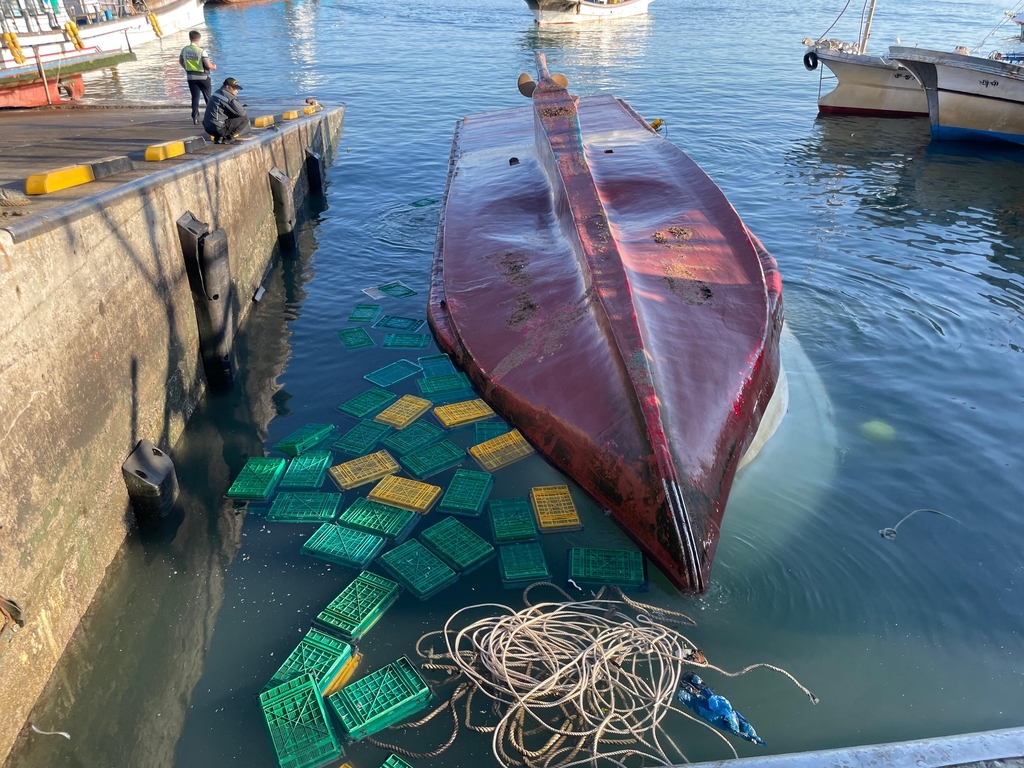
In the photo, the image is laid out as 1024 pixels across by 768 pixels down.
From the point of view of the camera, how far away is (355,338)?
9703 mm

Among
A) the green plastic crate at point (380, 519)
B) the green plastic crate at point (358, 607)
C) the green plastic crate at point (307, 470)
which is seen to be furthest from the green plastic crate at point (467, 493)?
the green plastic crate at point (307, 470)

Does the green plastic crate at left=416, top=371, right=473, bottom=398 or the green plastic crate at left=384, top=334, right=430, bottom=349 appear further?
the green plastic crate at left=384, top=334, right=430, bottom=349

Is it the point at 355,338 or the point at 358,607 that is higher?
the point at 355,338

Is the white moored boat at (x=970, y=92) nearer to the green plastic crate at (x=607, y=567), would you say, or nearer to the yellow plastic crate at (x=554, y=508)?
the yellow plastic crate at (x=554, y=508)

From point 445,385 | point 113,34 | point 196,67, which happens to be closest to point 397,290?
point 445,385

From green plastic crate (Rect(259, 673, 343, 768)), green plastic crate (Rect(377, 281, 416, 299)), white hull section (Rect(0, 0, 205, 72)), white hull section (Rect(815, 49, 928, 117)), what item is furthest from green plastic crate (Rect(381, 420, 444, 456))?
white hull section (Rect(815, 49, 928, 117))

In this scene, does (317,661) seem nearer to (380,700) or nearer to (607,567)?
(380,700)

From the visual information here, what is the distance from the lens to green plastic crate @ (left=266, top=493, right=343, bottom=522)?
6.35m

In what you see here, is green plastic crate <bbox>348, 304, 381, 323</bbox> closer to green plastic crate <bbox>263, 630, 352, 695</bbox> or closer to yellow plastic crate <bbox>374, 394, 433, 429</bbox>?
yellow plastic crate <bbox>374, 394, 433, 429</bbox>

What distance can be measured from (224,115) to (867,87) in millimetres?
21187

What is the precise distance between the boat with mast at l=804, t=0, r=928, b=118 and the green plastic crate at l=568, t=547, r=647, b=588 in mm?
21989

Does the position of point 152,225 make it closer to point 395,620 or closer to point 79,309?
point 79,309

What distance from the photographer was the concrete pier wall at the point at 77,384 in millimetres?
4559

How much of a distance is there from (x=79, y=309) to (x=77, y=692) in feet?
9.95
